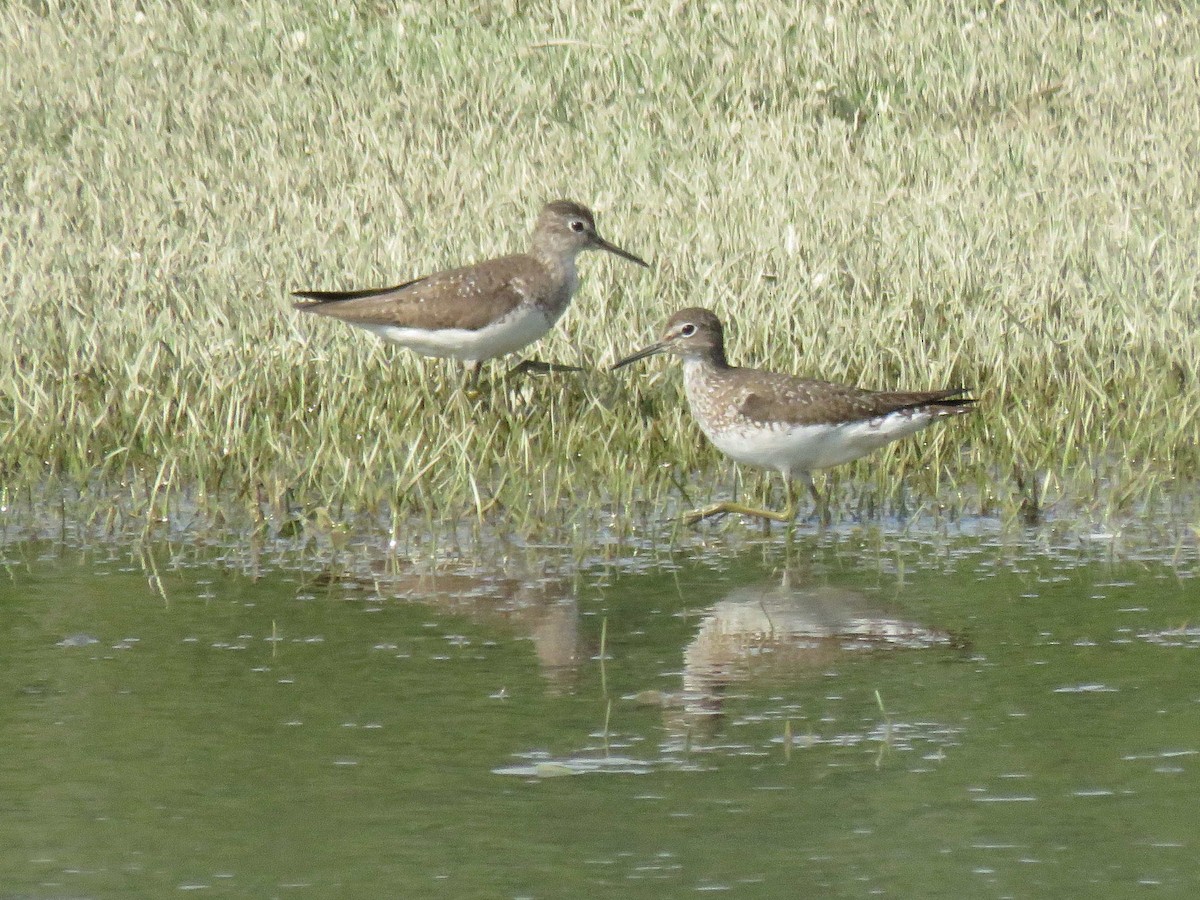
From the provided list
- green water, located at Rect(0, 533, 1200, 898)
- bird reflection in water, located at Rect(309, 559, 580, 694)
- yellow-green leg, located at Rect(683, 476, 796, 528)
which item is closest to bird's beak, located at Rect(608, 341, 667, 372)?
yellow-green leg, located at Rect(683, 476, 796, 528)

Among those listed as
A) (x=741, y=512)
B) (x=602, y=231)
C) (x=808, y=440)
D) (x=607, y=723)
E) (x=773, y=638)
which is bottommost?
(x=607, y=723)

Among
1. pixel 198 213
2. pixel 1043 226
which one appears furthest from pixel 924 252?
pixel 198 213

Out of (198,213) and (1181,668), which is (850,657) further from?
(198,213)

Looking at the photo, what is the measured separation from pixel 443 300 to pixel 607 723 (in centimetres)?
442

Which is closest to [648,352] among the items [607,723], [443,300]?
[443,300]

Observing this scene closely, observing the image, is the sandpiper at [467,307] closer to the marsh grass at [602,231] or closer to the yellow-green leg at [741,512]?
the marsh grass at [602,231]

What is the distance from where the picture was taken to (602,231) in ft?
39.9

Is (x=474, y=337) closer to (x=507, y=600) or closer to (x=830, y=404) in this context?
(x=830, y=404)

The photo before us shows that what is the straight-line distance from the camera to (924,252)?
11.2m

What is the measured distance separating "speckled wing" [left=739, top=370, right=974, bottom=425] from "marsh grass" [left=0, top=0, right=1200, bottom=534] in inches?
14.1

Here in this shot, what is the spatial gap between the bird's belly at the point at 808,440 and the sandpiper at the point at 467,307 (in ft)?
5.39

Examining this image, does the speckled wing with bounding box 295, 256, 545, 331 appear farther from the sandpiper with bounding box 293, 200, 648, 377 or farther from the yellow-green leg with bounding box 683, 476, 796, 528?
the yellow-green leg with bounding box 683, 476, 796, 528

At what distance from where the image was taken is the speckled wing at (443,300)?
952 centimetres

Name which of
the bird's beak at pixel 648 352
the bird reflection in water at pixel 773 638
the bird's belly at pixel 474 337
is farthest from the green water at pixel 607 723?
the bird's belly at pixel 474 337
